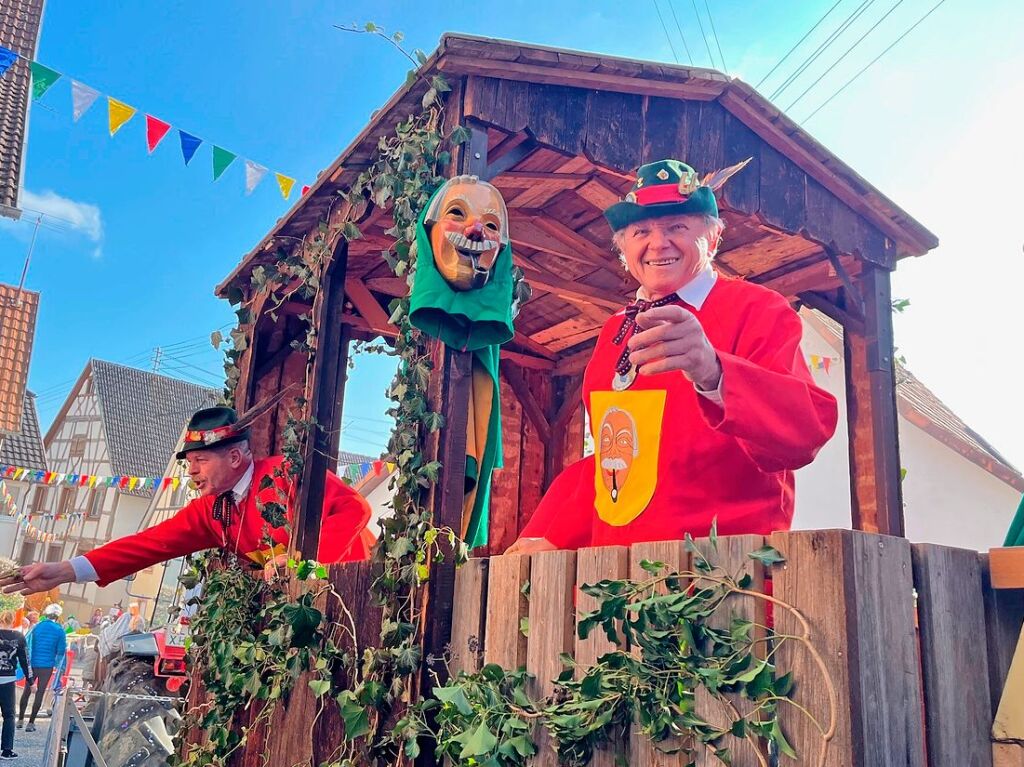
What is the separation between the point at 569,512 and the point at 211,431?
2.48 metres

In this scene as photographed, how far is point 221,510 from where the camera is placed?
16.3ft

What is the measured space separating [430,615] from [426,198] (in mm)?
1532

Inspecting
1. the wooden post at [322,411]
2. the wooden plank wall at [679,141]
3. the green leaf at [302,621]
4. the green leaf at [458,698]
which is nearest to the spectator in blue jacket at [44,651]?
the wooden post at [322,411]

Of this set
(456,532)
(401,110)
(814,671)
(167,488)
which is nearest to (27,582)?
(456,532)

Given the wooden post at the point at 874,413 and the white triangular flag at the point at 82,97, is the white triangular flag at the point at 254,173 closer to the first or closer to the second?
the white triangular flag at the point at 82,97

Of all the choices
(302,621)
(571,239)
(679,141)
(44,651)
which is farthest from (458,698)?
(44,651)

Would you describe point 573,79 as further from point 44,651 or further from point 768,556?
point 44,651

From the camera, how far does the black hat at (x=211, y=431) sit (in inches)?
194

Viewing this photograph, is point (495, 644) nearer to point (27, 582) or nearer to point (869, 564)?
point (869, 564)

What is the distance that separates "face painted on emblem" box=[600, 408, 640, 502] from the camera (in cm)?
294

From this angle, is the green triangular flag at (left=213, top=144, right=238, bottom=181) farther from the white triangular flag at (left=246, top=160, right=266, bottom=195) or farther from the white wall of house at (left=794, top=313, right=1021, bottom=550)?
the white wall of house at (left=794, top=313, right=1021, bottom=550)

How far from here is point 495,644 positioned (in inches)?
101

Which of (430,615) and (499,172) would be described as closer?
(430,615)

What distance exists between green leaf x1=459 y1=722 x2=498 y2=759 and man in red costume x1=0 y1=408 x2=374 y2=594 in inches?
93.2
